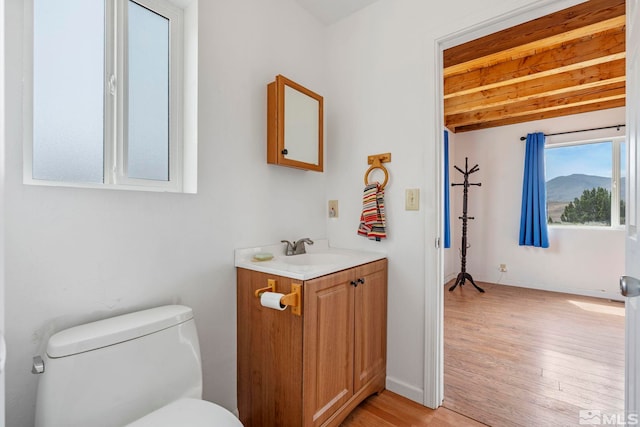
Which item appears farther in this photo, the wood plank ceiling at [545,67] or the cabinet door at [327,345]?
the wood plank ceiling at [545,67]

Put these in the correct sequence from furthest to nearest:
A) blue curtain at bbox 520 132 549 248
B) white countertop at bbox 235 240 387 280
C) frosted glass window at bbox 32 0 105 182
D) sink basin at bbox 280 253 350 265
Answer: blue curtain at bbox 520 132 549 248 < sink basin at bbox 280 253 350 265 < white countertop at bbox 235 240 387 280 < frosted glass window at bbox 32 0 105 182

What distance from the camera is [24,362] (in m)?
0.99

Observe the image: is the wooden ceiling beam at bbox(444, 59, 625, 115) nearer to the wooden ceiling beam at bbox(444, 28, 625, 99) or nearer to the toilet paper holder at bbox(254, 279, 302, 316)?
the wooden ceiling beam at bbox(444, 28, 625, 99)

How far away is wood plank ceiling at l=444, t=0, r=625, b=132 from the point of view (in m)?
1.95

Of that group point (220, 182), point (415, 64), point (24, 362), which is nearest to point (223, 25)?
point (220, 182)

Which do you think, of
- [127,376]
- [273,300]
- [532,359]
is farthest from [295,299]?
[532,359]

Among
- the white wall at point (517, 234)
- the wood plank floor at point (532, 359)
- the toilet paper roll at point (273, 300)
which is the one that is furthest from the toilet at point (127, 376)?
the white wall at point (517, 234)

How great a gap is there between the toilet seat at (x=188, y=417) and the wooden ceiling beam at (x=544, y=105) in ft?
14.3

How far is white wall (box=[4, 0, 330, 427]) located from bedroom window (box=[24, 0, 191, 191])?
0.11 metres

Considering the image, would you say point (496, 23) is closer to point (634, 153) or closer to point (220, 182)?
point (634, 153)

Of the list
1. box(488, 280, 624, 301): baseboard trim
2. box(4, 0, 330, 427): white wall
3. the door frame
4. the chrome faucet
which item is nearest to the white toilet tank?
box(4, 0, 330, 427): white wall

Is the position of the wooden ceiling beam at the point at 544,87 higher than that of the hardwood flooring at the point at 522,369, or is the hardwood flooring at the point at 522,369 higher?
the wooden ceiling beam at the point at 544,87

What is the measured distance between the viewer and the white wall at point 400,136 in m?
1.70

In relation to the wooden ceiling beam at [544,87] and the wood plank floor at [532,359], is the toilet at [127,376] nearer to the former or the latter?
the wood plank floor at [532,359]
